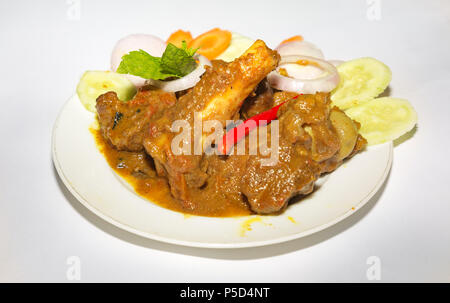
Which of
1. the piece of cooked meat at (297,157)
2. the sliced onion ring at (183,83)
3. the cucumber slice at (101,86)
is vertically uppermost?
the sliced onion ring at (183,83)

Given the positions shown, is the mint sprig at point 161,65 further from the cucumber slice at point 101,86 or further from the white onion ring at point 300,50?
the white onion ring at point 300,50

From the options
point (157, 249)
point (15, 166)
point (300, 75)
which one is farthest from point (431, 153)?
point (15, 166)

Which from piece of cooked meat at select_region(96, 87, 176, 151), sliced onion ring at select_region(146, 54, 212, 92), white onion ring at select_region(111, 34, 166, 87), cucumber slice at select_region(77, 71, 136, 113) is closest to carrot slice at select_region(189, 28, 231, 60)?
white onion ring at select_region(111, 34, 166, 87)

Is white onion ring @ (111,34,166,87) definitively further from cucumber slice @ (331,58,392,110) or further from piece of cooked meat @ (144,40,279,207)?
cucumber slice @ (331,58,392,110)

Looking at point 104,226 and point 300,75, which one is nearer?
point 104,226

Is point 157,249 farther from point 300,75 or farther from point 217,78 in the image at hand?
point 300,75

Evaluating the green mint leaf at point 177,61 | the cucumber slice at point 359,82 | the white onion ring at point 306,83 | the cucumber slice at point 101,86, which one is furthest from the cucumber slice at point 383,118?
the cucumber slice at point 101,86
